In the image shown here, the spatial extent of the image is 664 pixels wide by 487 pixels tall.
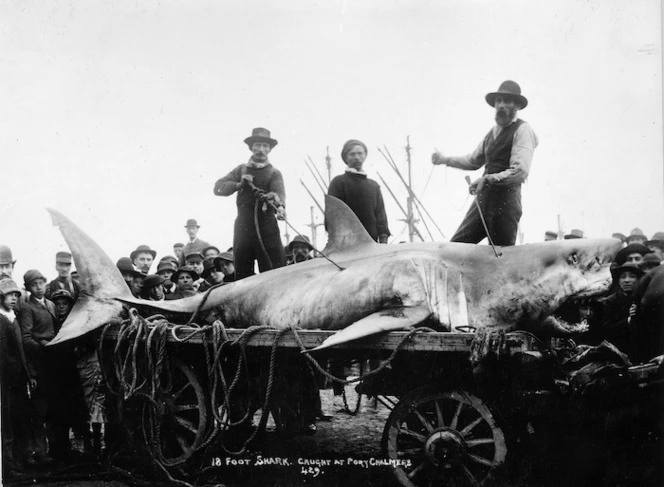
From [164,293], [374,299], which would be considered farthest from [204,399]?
[164,293]

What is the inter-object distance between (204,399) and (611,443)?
9.55 feet

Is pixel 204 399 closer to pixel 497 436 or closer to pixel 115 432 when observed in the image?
pixel 115 432

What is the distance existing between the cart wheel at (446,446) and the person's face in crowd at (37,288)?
3.62 m

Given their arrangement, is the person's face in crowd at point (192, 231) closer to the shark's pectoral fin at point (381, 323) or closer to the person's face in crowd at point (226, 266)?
the person's face in crowd at point (226, 266)

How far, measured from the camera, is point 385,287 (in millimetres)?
4723

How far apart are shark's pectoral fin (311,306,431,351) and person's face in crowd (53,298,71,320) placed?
2996mm

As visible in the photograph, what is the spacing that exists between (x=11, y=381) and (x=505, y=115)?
4.82 metres

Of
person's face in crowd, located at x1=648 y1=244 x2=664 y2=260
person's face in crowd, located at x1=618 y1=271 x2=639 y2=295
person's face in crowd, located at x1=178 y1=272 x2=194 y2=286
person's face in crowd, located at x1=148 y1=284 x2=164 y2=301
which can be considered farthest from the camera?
person's face in crowd, located at x1=178 y1=272 x2=194 y2=286

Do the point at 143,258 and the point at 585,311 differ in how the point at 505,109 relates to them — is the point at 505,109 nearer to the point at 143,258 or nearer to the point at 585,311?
the point at 585,311

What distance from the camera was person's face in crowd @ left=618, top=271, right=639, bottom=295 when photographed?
498 centimetres

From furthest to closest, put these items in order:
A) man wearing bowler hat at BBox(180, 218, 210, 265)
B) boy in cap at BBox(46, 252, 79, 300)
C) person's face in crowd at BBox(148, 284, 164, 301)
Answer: man wearing bowler hat at BBox(180, 218, 210, 265) → boy in cap at BBox(46, 252, 79, 300) → person's face in crowd at BBox(148, 284, 164, 301)

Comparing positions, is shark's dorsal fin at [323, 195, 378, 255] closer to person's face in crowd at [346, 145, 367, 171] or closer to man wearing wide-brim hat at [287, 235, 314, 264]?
person's face in crowd at [346, 145, 367, 171]

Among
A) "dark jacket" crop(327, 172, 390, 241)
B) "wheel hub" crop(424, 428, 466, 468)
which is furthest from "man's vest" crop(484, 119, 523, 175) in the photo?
"wheel hub" crop(424, 428, 466, 468)

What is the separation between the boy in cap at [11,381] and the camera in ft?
16.6
